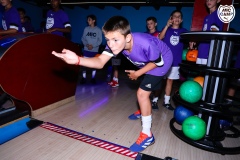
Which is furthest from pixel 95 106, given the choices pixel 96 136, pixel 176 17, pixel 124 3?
pixel 124 3

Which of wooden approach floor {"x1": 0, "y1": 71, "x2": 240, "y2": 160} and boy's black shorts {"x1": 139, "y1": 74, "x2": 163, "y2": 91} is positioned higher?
boy's black shorts {"x1": 139, "y1": 74, "x2": 163, "y2": 91}

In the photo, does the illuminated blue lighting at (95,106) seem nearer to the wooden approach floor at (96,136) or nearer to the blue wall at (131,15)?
the wooden approach floor at (96,136)

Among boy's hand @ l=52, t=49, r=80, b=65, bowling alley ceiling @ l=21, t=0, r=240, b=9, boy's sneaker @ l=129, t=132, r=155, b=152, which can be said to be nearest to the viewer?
boy's hand @ l=52, t=49, r=80, b=65

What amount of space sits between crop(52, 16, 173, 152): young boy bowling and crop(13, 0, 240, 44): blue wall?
562 cm

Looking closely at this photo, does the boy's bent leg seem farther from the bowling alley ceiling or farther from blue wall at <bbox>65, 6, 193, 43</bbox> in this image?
blue wall at <bbox>65, 6, 193, 43</bbox>

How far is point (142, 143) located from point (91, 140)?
55cm

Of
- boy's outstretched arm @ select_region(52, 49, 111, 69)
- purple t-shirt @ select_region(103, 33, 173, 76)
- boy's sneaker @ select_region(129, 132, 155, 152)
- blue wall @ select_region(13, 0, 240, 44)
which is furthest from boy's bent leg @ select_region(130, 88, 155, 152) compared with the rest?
blue wall @ select_region(13, 0, 240, 44)

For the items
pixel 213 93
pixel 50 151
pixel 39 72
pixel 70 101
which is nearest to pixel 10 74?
pixel 39 72

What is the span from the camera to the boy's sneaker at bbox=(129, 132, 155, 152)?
185cm

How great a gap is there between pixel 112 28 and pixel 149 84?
0.70 metres

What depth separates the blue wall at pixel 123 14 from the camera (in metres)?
6.78

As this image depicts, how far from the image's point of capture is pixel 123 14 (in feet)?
25.1

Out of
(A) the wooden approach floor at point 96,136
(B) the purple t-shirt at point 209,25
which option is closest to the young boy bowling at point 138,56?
(A) the wooden approach floor at point 96,136

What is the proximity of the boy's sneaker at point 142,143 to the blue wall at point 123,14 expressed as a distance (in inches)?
234
